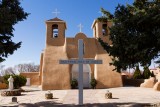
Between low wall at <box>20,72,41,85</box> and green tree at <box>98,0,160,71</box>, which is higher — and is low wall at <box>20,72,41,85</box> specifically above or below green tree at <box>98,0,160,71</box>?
below

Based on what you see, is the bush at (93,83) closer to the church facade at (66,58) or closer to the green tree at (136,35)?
the church facade at (66,58)

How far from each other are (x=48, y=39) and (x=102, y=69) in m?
7.80

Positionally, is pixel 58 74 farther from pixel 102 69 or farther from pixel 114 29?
pixel 114 29

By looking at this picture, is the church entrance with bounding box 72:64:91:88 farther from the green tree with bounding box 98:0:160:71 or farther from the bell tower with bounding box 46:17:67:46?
the green tree with bounding box 98:0:160:71

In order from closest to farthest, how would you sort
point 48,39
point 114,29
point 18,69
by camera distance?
point 114,29 → point 48,39 → point 18,69

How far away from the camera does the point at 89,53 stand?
102ft

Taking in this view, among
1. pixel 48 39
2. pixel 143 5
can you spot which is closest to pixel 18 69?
pixel 48 39

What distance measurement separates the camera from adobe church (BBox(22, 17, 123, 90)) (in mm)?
29562

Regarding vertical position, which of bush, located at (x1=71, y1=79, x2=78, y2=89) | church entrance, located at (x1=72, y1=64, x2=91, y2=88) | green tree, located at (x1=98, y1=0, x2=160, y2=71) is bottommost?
bush, located at (x1=71, y1=79, x2=78, y2=89)

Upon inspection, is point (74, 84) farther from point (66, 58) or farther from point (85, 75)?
point (66, 58)

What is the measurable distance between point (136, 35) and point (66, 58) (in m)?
18.5

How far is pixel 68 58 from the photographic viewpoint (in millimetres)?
30578

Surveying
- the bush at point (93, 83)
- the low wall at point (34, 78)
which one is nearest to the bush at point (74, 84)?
the bush at point (93, 83)

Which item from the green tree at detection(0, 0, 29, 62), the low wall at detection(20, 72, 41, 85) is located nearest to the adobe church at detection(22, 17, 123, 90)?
the low wall at detection(20, 72, 41, 85)
